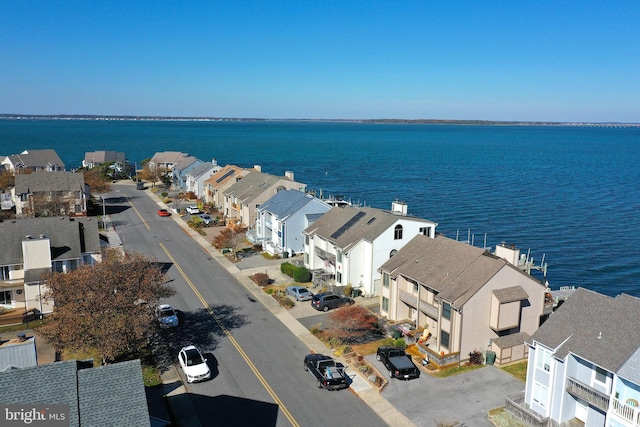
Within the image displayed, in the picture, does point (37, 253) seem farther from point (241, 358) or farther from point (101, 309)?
point (241, 358)

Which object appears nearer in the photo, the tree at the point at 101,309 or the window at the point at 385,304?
the tree at the point at 101,309

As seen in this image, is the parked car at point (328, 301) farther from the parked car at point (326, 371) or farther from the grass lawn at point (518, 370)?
the grass lawn at point (518, 370)

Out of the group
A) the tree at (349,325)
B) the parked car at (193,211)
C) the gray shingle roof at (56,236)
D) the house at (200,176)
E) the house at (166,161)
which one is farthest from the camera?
the house at (166,161)

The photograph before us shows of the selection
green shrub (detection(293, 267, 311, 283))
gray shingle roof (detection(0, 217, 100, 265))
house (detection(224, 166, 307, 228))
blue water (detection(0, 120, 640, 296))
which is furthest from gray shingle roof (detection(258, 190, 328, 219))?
blue water (detection(0, 120, 640, 296))

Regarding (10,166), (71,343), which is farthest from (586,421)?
(10,166)

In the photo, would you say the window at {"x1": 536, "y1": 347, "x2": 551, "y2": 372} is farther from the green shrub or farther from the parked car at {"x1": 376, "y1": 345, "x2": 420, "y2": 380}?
the green shrub

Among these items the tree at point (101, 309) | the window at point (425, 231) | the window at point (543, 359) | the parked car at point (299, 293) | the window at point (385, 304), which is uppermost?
the window at point (425, 231)

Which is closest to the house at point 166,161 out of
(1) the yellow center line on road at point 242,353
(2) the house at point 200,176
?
(2) the house at point 200,176

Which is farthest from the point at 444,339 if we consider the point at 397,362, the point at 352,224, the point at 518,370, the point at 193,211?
the point at 193,211

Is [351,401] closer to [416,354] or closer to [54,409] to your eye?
[416,354]
